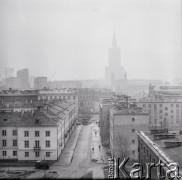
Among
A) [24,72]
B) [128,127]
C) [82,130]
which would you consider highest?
[24,72]

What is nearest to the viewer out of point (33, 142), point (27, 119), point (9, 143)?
point (33, 142)

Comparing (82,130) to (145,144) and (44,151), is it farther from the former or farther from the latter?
(145,144)

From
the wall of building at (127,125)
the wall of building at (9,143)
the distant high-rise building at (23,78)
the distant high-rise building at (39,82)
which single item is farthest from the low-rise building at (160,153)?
the distant high-rise building at (39,82)

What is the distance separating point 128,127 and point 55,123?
7382 millimetres

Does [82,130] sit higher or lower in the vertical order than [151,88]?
lower

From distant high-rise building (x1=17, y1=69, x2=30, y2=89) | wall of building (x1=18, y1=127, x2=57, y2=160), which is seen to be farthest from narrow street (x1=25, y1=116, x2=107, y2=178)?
distant high-rise building (x1=17, y1=69, x2=30, y2=89)

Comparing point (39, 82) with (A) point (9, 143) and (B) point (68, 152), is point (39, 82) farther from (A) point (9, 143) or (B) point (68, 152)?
(A) point (9, 143)

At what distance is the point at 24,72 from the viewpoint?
115938 millimetres

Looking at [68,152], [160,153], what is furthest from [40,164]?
[160,153]

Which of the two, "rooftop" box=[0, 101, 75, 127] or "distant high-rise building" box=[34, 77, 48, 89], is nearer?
"rooftop" box=[0, 101, 75, 127]

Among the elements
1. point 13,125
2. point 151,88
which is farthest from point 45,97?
point 13,125

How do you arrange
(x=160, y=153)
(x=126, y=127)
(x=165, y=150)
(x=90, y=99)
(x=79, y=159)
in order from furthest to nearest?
(x=90, y=99) < (x=79, y=159) < (x=126, y=127) < (x=165, y=150) < (x=160, y=153)

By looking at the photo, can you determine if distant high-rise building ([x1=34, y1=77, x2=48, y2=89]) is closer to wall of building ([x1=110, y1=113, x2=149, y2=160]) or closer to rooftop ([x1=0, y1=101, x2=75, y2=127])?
rooftop ([x1=0, y1=101, x2=75, y2=127])

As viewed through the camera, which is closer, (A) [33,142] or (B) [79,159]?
(A) [33,142]
